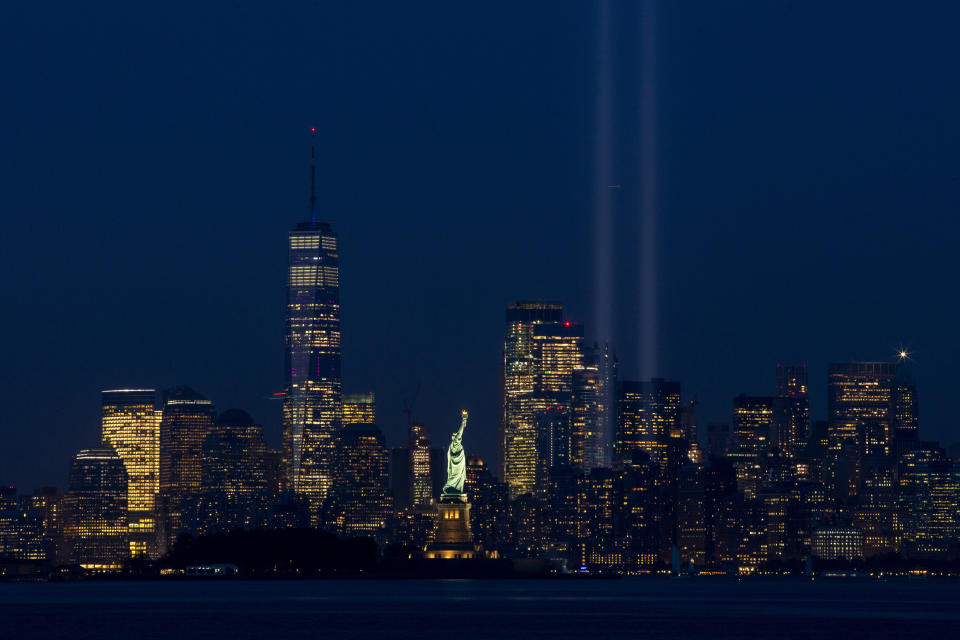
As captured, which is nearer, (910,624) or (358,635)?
(358,635)

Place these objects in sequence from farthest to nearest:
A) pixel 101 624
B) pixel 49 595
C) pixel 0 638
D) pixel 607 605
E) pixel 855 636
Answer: pixel 49 595, pixel 607 605, pixel 101 624, pixel 855 636, pixel 0 638

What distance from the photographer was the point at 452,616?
141250 millimetres

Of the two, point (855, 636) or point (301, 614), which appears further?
point (301, 614)

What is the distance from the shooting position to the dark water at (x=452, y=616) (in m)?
122

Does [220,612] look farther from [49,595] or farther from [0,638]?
[49,595]

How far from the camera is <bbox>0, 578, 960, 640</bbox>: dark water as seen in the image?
122m

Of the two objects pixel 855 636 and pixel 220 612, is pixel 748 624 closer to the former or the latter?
pixel 855 636

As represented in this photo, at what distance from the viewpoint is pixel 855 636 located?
121625 millimetres

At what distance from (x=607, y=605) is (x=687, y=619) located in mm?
26847

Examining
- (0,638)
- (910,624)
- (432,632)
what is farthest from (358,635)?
(910,624)

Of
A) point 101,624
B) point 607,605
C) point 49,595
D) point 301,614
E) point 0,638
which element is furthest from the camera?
point 49,595

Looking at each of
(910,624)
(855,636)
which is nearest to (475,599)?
(910,624)

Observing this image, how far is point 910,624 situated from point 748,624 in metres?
12.0

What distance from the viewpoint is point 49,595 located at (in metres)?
199
